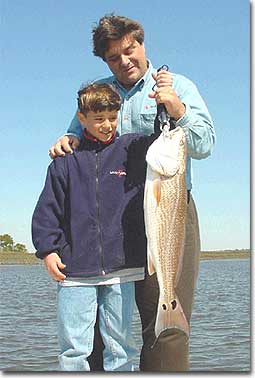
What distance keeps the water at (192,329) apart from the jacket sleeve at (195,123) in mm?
1002

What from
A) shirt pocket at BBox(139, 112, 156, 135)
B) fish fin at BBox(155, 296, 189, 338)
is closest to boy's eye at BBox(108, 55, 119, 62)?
shirt pocket at BBox(139, 112, 156, 135)

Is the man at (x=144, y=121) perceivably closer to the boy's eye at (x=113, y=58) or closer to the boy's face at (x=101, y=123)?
the boy's eye at (x=113, y=58)

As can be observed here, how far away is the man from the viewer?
3.47 m

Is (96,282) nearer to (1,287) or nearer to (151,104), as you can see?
(151,104)

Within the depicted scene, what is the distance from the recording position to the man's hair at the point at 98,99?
326 cm

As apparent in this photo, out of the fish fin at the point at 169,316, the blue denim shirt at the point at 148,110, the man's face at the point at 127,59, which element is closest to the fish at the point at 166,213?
the fish fin at the point at 169,316

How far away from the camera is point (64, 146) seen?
3438 millimetres

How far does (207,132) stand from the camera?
3262 millimetres

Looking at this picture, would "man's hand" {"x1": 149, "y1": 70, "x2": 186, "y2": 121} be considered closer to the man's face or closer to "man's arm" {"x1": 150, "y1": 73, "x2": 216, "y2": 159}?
"man's arm" {"x1": 150, "y1": 73, "x2": 216, "y2": 159}

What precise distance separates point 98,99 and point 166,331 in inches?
49.1

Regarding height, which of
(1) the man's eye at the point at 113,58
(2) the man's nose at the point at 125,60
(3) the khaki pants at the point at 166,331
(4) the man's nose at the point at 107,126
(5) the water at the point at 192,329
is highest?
(1) the man's eye at the point at 113,58

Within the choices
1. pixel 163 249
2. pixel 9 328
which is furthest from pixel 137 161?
pixel 9 328

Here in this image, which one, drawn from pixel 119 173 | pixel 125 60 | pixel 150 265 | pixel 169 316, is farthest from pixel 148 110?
pixel 169 316

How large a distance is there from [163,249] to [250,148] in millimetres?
642
